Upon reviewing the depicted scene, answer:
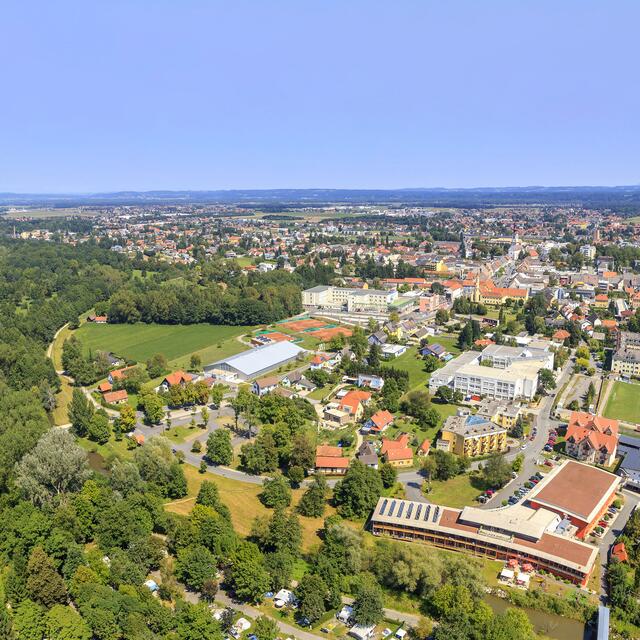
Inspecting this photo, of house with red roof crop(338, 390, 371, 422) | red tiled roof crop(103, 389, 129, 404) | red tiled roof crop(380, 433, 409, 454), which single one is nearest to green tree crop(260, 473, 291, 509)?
red tiled roof crop(380, 433, 409, 454)

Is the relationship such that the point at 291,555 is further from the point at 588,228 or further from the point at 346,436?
the point at 588,228

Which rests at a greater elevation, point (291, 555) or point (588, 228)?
point (588, 228)

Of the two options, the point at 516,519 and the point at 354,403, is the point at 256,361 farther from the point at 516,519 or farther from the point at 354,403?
the point at 516,519

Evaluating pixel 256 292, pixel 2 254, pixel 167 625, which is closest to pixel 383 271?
pixel 256 292

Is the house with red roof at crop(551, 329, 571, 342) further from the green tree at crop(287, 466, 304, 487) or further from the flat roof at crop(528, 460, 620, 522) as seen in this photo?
the green tree at crop(287, 466, 304, 487)

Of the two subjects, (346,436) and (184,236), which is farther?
(184,236)

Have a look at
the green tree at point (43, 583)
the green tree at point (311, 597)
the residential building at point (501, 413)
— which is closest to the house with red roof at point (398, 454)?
the residential building at point (501, 413)
